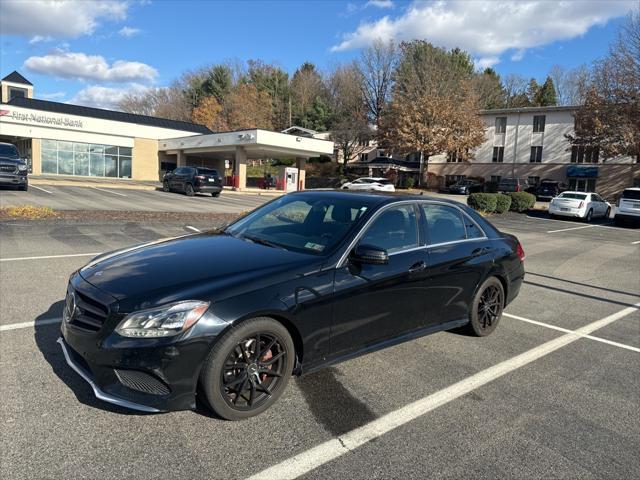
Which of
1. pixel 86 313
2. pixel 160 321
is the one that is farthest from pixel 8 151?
pixel 160 321

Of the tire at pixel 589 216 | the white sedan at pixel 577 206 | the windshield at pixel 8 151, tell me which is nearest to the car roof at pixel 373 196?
the windshield at pixel 8 151

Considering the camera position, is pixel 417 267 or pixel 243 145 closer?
pixel 417 267

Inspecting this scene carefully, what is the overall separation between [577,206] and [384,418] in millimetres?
24239

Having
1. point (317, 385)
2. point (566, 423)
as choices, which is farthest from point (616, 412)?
point (317, 385)

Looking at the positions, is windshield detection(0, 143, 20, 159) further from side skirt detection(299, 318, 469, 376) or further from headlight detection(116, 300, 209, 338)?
side skirt detection(299, 318, 469, 376)

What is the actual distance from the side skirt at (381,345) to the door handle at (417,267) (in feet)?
1.88

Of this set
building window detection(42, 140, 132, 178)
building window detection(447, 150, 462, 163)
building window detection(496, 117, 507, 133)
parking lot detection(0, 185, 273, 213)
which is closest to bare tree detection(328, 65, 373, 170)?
building window detection(447, 150, 462, 163)

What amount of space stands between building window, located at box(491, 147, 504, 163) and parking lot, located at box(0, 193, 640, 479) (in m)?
54.6

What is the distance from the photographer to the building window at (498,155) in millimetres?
56256

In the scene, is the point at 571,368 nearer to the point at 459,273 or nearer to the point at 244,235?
the point at 459,273

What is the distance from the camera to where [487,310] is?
204 inches

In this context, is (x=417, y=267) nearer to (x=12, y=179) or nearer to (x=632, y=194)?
(x=12, y=179)

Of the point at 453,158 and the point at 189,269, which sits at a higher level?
the point at 453,158

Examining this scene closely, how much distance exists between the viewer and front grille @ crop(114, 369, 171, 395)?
2889 millimetres
